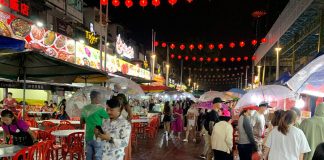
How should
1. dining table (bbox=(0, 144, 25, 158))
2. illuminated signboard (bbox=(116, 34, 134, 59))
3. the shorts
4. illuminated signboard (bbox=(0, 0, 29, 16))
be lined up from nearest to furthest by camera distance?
dining table (bbox=(0, 144, 25, 158)) < illuminated signboard (bbox=(0, 0, 29, 16)) < the shorts < illuminated signboard (bbox=(116, 34, 134, 59))

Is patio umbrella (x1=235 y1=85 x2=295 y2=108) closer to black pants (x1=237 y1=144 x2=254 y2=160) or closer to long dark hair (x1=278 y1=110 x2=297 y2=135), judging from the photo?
black pants (x1=237 y1=144 x2=254 y2=160)

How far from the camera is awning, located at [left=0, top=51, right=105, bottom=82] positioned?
6.79 metres

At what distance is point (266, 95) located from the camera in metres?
9.06

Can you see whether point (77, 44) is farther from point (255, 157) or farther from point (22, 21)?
point (255, 157)

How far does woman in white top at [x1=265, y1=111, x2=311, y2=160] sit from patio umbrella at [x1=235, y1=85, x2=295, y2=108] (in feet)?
10.6

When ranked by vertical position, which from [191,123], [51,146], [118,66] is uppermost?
[118,66]

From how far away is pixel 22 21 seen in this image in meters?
14.0

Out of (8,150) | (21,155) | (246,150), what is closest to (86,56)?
(246,150)

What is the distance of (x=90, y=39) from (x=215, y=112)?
18.4 meters

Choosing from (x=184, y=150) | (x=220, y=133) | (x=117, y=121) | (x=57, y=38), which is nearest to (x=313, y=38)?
(x=184, y=150)

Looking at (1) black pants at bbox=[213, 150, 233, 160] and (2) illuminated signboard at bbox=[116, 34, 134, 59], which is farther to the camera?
(2) illuminated signboard at bbox=[116, 34, 134, 59]

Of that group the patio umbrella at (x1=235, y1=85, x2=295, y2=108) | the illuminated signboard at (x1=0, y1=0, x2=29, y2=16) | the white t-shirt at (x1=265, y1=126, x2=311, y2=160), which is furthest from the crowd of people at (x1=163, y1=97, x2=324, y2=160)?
the illuminated signboard at (x1=0, y1=0, x2=29, y2=16)

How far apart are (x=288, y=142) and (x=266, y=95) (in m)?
3.59

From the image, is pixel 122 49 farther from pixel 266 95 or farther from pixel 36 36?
pixel 266 95
